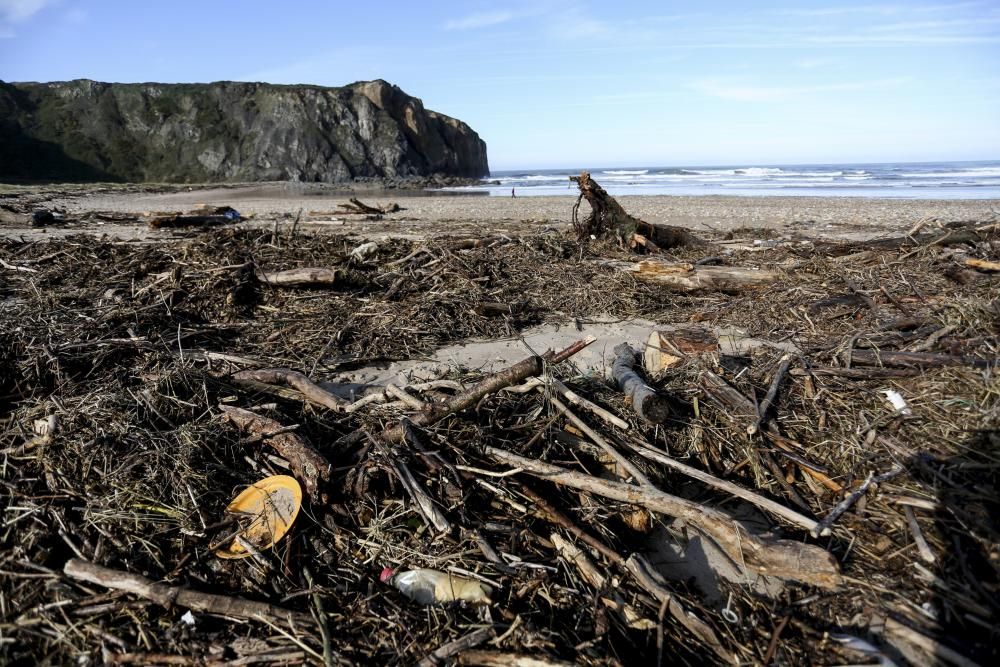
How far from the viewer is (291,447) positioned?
2.78 m

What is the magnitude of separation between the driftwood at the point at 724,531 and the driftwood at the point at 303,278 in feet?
12.1

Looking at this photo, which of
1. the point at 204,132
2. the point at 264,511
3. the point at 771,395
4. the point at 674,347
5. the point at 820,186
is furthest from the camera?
the point at 204,132

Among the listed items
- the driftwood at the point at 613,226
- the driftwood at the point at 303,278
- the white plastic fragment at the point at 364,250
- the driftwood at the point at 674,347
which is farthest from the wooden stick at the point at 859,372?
the driftwood at the point at 613,226

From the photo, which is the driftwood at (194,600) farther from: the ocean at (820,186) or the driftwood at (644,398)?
the ocean at (820,186)

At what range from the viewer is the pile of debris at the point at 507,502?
209 cm

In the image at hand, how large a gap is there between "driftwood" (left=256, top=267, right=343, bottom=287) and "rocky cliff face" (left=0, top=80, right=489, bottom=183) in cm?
5839

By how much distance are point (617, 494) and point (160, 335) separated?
3.74 meters

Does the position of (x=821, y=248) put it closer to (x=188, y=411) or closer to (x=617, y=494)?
(x=617, y=494)

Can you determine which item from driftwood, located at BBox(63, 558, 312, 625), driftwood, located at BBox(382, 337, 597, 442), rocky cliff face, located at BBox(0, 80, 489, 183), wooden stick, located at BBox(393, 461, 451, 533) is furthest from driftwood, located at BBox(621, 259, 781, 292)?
rocky cliff face, located at BBox(0, 80, 489, 183)

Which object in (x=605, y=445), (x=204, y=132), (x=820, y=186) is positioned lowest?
(x=605, y=445)

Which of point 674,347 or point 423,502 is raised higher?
point 674,347

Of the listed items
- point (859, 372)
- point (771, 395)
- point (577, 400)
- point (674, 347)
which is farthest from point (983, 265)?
point (577, 400)

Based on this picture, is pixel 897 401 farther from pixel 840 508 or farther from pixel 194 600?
pixel 194 600

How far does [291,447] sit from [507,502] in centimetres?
113
